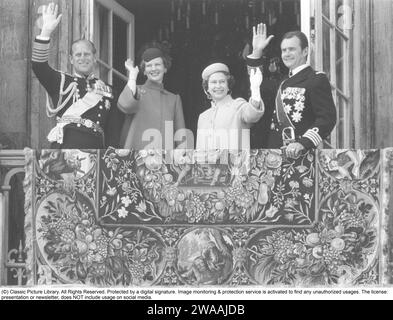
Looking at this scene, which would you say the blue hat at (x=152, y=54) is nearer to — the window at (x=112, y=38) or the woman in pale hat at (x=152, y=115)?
the woman in pale hat at (x=152, y=115)

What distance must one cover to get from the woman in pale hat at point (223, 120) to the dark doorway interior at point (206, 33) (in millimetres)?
2216

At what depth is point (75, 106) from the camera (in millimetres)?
10508

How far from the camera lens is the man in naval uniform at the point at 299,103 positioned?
1023 centimetres

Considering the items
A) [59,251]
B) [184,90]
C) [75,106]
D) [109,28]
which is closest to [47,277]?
[59,251]

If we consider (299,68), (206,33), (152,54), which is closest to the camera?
(299,68)

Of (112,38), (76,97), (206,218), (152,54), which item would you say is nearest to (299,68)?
(152,54)

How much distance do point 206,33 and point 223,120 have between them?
3217 millimetres

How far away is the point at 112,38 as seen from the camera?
11523 mm

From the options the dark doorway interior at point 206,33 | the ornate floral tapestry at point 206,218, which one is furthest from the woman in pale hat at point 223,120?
the dark doorway interior at point 206,33

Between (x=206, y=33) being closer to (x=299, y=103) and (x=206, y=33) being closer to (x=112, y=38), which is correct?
(x=112, y=38)
